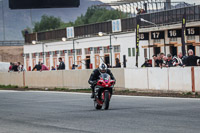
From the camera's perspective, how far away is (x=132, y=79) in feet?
88.5

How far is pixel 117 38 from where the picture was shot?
5869cm

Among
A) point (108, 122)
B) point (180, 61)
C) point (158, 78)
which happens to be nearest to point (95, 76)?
point (108, 122)

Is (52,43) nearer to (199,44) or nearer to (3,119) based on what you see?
(199,44)

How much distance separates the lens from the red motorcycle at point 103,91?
16.5 m

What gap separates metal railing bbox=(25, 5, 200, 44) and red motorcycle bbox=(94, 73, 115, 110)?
29.1 metres

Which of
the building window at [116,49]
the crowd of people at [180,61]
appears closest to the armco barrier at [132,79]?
the crowd of people at [180,61]

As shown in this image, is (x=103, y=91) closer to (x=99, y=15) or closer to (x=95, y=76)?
(x=95, y=76)

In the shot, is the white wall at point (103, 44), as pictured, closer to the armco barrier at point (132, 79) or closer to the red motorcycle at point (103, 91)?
the armco barrier at point (132, 79)

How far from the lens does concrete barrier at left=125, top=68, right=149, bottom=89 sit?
25.8 meters

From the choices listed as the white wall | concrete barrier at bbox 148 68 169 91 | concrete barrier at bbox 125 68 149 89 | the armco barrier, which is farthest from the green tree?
concrete barrier at bbox 148 68 169 91

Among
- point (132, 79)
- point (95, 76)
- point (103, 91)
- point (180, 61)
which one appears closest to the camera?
point (103, 91)

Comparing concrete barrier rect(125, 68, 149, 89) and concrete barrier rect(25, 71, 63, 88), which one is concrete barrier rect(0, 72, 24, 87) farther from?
concrete barrier rect(125, 68, 149, 89)

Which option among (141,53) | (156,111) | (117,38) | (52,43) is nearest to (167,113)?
(156,111)

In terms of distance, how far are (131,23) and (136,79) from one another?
32039mm
